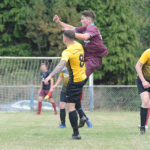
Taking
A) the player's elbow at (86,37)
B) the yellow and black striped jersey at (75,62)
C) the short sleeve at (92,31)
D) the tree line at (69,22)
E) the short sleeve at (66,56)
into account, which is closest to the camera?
the short sleeve at (66,56)

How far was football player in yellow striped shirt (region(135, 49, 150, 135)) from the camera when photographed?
707 cm

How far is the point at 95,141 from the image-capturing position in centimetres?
607

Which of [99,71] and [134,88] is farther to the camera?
[99,71]

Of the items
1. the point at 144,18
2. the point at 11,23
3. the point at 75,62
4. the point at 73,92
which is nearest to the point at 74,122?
the point at 73,92

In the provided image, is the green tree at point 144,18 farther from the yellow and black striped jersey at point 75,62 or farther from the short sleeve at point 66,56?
the short sleeve at point 66,56

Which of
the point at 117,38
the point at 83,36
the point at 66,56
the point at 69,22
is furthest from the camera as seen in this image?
the point at 117,38

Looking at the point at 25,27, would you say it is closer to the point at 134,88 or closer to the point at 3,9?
the point at 3,9

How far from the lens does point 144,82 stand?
702 centimetres

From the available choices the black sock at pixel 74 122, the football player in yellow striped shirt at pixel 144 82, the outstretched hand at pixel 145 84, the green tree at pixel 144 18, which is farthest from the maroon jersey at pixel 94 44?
the green tree at pixel 144 18

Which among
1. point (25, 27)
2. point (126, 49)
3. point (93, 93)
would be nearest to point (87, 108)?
point (93, 93)

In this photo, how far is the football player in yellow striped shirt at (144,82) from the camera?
7072mm

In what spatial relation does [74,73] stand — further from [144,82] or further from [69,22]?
[69,22]

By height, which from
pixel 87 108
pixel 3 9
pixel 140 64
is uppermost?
A: pixel 3 9

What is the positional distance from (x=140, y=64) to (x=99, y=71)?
16.4 metres
